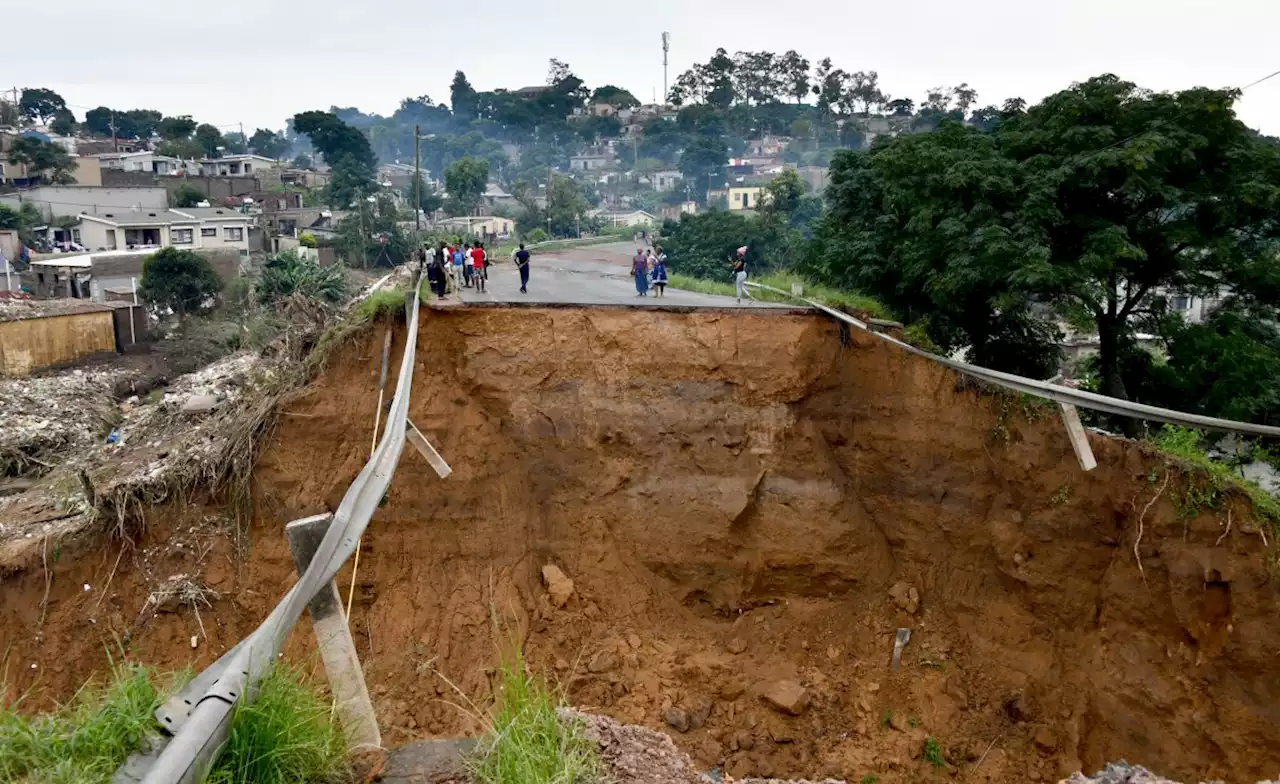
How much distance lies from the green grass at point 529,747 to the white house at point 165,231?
43994 mm

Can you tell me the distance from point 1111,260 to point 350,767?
1178 cm

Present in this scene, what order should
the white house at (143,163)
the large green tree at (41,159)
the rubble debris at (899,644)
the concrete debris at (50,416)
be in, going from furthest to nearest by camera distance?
the white house at (143,163)
the large green tree at (41,159)
the concrete debris at (50,416)
the rubble debris at (899,644)

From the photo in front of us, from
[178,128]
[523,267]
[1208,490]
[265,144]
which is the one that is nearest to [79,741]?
[1208,490]

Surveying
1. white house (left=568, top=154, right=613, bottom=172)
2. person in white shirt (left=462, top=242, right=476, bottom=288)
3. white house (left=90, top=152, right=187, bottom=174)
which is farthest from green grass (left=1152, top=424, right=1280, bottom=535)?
white house (left=568, top=154, right=613, bottom=172)

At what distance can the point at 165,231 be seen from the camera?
43.3 metres

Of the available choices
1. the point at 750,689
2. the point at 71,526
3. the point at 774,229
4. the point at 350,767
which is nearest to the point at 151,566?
the point at 71,526

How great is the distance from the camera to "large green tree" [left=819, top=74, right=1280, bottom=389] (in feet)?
41.4

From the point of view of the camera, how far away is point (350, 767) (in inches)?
170

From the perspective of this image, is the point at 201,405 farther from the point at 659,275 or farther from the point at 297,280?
the point at 297,280

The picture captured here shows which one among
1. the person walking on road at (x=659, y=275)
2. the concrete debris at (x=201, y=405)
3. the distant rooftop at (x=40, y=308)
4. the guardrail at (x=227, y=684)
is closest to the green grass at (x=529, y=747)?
the guardrail at (x=227, y=684)

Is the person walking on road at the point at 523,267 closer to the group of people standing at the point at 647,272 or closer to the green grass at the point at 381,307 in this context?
the group of people standing at the point at 647,272

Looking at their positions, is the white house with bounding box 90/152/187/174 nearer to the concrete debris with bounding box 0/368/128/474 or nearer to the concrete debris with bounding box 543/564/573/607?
the concrete debris with bounding box 0/368/128/474

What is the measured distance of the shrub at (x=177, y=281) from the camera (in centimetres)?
3356

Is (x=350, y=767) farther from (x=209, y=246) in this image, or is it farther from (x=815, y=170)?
(x=815, y=170)
